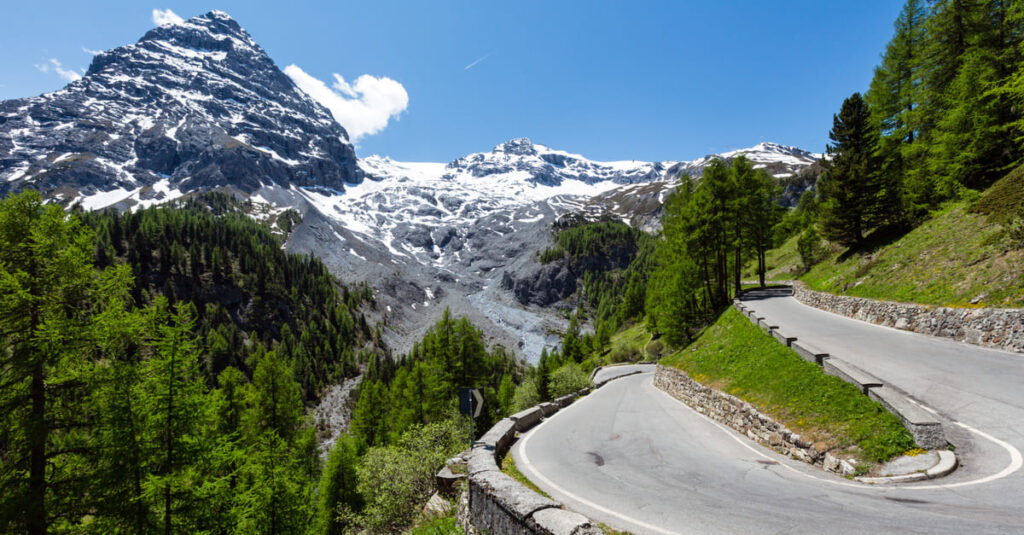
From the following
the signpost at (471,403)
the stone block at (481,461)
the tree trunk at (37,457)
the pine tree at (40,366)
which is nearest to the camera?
the stone block at (481,461)

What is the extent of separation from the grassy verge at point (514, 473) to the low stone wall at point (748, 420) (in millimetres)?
6797

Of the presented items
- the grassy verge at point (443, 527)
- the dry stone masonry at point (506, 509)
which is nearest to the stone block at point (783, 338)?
the dry stone masonry at point (506, 509)

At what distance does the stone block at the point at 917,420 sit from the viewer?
27.5 feet

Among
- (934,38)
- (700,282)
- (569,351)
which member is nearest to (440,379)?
(700,282)

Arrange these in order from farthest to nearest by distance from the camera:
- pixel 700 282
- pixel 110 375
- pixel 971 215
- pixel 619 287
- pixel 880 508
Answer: pixel 619 287
pixel 700 282
pixel 971 215
pixel 110 375
pixel 880 508

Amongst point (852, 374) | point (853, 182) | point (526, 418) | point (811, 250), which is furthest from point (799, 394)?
point (811, 250)

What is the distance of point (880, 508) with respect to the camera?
6.66 m

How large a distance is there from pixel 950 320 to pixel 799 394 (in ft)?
30.1

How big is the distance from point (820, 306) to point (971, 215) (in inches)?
333

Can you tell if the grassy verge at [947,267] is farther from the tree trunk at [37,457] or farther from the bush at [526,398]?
the tree trunk at [37,457]

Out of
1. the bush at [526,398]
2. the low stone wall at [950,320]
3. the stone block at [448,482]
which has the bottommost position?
the bush at [526,398]

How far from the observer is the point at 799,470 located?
31.1 feet

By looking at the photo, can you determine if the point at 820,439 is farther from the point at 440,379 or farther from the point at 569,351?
the point at 569,351

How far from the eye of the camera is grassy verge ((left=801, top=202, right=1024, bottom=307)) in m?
15.1
